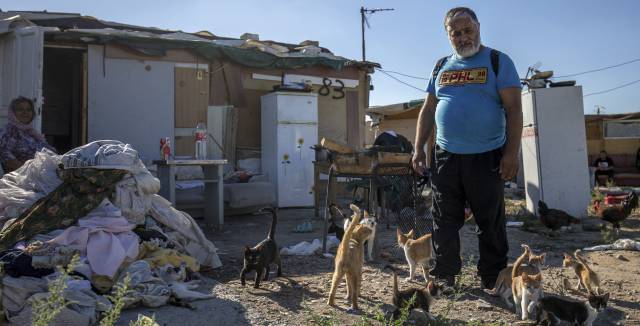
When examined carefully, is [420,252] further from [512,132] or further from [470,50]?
[470,50]

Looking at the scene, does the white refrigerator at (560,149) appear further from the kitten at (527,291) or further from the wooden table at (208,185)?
the kitten at (527,291)

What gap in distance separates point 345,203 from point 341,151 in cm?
472

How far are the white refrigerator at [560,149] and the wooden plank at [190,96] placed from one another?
596 cm

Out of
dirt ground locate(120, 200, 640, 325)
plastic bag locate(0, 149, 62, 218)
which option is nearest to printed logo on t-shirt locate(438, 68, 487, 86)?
dirt ground locate(120, 200, 640, 325)

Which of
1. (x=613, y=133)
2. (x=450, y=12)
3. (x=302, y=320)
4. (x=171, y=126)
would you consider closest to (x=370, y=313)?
(x=302, y=320)

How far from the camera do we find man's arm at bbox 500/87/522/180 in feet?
10.7

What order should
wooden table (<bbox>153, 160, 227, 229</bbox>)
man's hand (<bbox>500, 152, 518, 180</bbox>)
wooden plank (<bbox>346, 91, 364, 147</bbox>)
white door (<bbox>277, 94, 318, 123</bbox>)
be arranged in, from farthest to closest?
wooden plank (<bbox>346, 91, 364, 147</bbox>) → white door (<bbox>277, 94, 318, 123</bbox>) → wooden table (<bbox>153, 160, 227, 229</bbox>) → man's hand (<bbox>500, 152, 518, 180</bbox>)

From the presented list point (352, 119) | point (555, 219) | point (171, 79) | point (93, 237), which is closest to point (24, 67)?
point (171, 79)

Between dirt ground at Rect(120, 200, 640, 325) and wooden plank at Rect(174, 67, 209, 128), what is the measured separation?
4.13 metres

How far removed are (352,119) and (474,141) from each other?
28.0 feet

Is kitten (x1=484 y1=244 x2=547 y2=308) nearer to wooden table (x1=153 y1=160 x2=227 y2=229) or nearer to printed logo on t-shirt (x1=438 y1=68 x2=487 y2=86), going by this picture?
printed logo on t-shirt (x1=438 y1=68 x2=487 y2=86)

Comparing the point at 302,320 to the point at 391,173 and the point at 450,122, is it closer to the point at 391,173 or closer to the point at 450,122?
the point at 450,122

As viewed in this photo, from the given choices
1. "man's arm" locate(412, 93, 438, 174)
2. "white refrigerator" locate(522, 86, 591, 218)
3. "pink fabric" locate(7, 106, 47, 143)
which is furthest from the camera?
"white refrigerator" locate(522, 86, 591, 218)

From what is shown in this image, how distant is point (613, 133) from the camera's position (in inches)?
631
